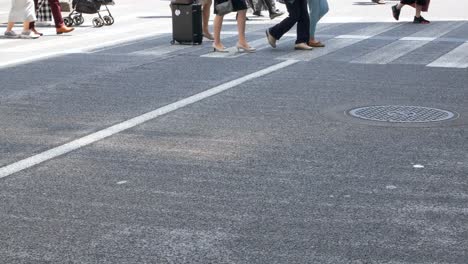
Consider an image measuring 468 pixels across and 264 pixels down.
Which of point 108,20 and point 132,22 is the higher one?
point 108,20

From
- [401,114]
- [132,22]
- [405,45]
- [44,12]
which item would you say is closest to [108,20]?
[132,22]

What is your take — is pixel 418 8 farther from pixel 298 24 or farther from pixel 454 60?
pixel 454 60

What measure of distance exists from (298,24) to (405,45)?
1932mm

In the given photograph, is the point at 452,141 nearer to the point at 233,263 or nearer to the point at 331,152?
the point at 331,152

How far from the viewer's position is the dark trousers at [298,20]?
14938 millimetres

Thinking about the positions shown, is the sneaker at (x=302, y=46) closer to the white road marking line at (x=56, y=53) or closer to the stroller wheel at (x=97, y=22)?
the white road marking line at (x=56, y=53)

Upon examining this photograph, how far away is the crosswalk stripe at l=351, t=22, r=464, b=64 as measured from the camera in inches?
554

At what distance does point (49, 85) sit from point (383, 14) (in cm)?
1236

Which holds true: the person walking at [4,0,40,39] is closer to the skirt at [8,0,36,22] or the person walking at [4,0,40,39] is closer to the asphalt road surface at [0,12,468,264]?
the skirt at [8,0,36,22]

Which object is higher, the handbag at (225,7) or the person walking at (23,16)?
the handbag at (225,7)

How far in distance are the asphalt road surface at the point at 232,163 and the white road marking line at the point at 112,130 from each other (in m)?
0.02

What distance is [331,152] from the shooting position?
8.02 m

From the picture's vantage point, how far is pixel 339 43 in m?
16.3

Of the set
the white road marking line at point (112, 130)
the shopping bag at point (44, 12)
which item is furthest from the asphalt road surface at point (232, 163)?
the shopping bag at point (44, 12)
